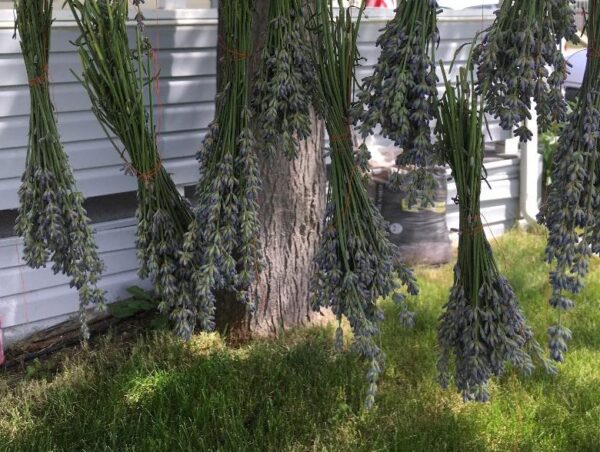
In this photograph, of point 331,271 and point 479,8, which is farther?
point 479,8

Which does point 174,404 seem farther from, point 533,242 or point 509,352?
point 533,242

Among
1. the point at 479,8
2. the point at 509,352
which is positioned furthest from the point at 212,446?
the point at 479,8

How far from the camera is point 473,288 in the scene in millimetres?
2670

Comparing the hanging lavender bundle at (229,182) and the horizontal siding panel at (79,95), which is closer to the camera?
the hanging lavender bundle at (229,182)

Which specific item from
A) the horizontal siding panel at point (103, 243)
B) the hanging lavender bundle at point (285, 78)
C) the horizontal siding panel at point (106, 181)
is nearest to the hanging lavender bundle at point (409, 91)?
the hanging lavender bundle at point (285, 78)

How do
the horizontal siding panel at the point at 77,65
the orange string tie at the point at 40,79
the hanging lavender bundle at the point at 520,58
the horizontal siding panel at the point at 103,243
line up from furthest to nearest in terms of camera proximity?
the horizontal siding panel at the point at 103,243, the horizontal siding panel at the point at 77,65, the orange string tie at the point at 40,79, the hanging lavender bundle at the point at 520,58

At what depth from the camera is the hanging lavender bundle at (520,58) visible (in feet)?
7.89

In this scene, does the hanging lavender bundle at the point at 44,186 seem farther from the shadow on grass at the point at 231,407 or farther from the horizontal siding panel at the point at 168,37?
the horizontal siding panel at the point at 168,37

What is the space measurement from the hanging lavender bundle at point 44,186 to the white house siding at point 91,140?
47.6 inches

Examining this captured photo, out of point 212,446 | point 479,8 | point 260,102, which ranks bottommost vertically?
point 212,446

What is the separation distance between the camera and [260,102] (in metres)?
2.75

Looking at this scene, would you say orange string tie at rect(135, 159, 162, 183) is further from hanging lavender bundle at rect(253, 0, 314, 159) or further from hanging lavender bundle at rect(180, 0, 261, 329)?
hanging lavender bundle at rect(253, 0, 314, 159)

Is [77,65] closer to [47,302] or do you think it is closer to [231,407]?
[47,302]

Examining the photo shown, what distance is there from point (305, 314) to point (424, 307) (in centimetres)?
74
